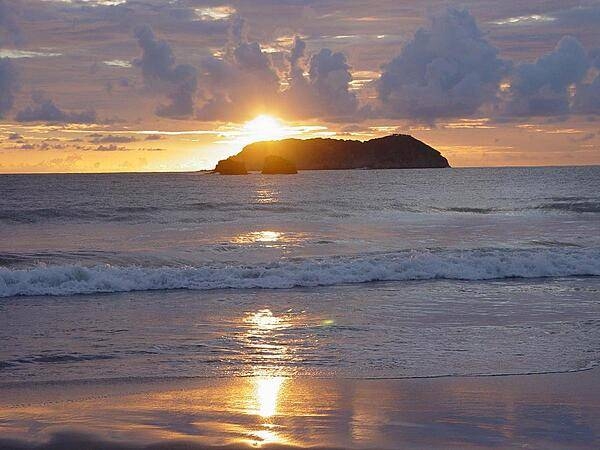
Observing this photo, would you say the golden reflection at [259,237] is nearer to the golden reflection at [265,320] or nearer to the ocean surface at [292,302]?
the ocean surface at [292,302]

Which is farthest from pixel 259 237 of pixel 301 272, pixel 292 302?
pixel 292 302

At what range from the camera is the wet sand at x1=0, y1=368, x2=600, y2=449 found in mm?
7316

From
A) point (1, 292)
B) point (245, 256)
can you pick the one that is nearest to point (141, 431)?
point (1, 292)

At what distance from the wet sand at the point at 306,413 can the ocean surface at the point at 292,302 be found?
643 mm

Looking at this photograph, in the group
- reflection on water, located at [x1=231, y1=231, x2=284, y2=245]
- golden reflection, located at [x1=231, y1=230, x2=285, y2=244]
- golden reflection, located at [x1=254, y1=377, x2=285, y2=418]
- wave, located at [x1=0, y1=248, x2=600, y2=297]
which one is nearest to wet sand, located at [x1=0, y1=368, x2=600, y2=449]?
golden reflection, located at [x1=254, y1=377, x2=285, y2=418]

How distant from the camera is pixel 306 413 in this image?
27.0ft

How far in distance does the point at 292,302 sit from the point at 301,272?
4.12 metres

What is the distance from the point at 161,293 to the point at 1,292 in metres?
3.82

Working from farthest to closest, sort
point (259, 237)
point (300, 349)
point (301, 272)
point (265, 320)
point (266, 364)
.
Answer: point (259, 237), point (301, 272), point (265, 320), point (300, 349), point (266, 364)

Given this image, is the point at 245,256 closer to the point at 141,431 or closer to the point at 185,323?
the point at 185,323

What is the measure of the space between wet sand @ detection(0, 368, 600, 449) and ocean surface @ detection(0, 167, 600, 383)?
643 millimetres

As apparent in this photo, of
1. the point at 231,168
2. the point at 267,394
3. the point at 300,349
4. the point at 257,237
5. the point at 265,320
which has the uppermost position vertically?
the point at 267,394

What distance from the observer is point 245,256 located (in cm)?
2691

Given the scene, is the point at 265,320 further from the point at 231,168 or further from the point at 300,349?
the point at 231,168
